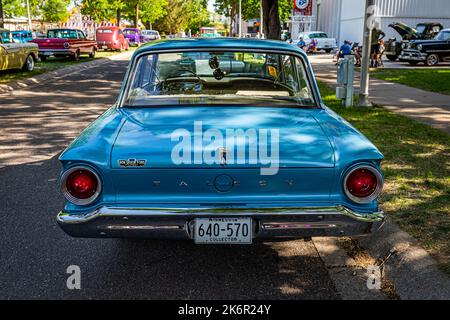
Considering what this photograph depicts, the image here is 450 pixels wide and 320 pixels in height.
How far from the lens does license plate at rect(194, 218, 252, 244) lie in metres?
3.08

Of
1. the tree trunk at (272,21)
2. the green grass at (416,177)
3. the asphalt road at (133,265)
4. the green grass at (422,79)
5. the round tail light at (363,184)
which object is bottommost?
the asphalt road at (133,265)

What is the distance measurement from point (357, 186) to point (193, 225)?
108 cm

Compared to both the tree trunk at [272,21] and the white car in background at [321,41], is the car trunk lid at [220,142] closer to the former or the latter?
the tree trunk at [272,21]

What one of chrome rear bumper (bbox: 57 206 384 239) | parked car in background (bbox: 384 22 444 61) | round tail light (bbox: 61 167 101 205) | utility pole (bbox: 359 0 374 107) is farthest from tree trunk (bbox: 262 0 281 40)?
round tail light (bbox: 61 167 101 205)

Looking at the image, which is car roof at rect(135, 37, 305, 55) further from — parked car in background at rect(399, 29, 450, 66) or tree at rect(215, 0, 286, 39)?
parked car in background at rect(399, 29, 450, 66)

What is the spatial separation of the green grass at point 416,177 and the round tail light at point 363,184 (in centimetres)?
85

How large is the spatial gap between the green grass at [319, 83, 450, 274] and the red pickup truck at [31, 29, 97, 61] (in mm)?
19447

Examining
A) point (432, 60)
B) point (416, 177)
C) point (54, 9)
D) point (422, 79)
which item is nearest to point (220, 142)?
point (416, 177)

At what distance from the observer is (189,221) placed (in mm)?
3090

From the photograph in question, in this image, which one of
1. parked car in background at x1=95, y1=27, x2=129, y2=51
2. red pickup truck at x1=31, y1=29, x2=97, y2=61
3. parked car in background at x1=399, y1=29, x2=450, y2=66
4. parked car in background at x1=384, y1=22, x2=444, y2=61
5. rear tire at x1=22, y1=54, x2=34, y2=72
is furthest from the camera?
parked car in background at x1=95, y1=27, x2=129, y2=51

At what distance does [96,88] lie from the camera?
1585 cm

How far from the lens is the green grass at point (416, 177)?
4125 mm

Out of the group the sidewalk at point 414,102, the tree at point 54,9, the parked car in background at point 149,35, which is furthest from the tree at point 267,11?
the tree at point 54,9
